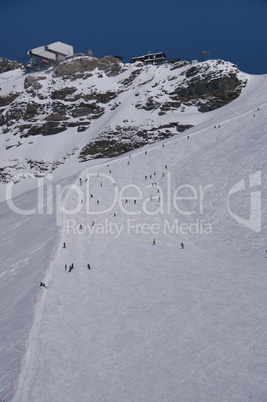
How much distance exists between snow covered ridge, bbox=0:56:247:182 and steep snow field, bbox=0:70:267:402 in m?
31.5

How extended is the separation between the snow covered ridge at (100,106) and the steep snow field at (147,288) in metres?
31.5

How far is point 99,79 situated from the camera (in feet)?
343

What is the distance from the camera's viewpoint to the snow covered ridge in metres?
79.4

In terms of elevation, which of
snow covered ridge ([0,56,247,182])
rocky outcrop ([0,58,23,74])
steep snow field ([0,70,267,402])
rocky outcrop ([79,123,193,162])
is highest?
rocky outcrop ([0,58,23,74])

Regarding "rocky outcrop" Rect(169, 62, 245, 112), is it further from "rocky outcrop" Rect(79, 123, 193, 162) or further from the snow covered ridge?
"rocky outcrop" Rect(79, 123, 193, 162)

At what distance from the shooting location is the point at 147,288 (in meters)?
21.3

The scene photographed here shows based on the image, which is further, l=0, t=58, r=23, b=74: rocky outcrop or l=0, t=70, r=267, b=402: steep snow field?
l=0, t=58, r=23, b=74: rocky outcrop

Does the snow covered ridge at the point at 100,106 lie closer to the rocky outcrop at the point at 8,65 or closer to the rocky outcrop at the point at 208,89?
the rocky outcrop at the point at 208,89

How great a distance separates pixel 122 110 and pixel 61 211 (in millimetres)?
55246

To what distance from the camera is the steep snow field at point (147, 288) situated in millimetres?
12625

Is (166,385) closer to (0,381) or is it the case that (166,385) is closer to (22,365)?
(22,365)

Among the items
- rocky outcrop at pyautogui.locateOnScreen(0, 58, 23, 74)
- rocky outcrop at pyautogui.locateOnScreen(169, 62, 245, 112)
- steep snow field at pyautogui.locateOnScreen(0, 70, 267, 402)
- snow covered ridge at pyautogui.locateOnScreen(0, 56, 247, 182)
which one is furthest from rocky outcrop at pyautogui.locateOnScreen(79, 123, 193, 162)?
rocky outcrop at pyautogui.locateOnScreen(0, 58, 23, 74)

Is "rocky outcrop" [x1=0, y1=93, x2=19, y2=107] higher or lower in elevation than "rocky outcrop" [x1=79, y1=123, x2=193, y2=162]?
higher

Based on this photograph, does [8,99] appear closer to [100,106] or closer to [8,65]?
[100,106]
